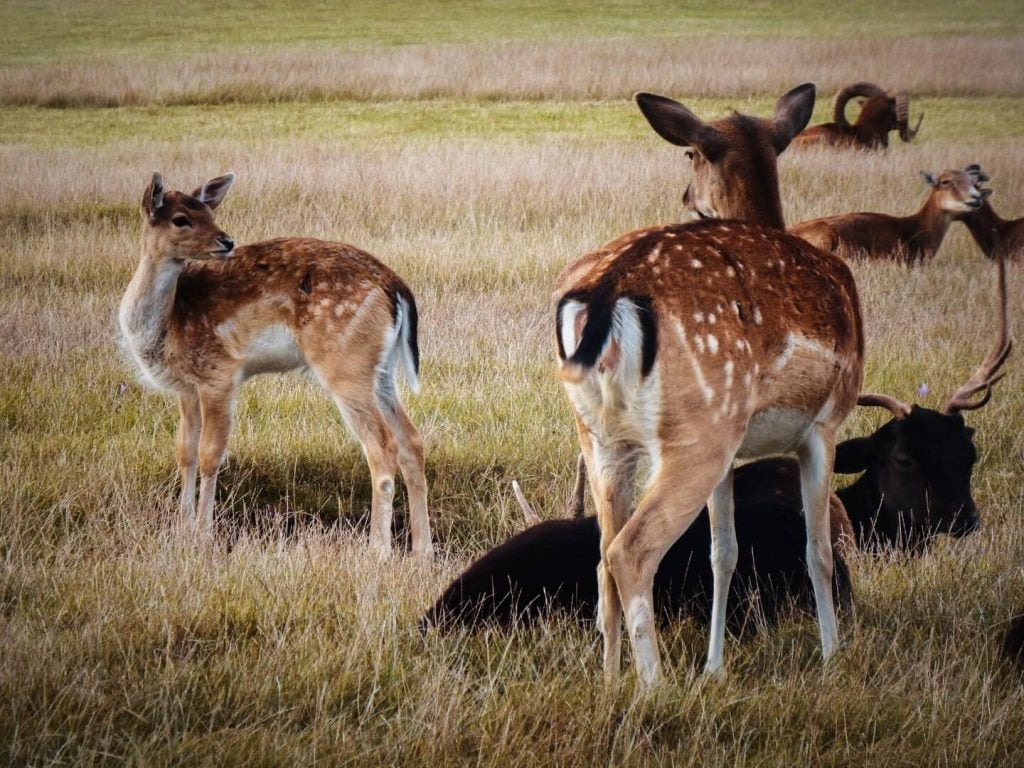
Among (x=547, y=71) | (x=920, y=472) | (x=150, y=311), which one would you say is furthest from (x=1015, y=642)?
(x=547, y=71)

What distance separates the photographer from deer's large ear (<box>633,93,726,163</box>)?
4.61 m

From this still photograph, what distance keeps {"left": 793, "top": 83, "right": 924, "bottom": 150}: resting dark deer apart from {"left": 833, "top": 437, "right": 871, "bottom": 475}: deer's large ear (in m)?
9.64

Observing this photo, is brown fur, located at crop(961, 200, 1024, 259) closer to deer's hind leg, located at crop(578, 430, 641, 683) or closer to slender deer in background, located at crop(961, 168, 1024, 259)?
slender deer in background, located at crop(961, 168, 1024, 259)

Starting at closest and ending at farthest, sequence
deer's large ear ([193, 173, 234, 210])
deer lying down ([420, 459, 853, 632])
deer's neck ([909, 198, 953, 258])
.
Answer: deer lying down ([420, 459, 853, 632]), deer's large ear ([193, 173, 234, 210]), deer's neck ([909, 198, 953, 258])

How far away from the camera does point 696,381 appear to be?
293 cm

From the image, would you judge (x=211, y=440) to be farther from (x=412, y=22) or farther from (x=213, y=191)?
(x=412, y=22)

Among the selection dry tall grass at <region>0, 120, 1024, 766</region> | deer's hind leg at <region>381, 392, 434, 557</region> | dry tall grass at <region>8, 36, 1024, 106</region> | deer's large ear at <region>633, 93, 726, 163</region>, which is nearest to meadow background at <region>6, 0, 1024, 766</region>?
dry tall grass at <region>0, 120, 1024, 766</region>

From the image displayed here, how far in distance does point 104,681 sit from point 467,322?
4693mm

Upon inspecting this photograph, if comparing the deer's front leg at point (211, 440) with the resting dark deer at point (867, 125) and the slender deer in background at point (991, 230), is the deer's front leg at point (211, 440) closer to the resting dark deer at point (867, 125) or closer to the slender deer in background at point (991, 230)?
the slender deer in background at point (991, 230)

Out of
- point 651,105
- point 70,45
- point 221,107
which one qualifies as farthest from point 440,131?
point 651,105

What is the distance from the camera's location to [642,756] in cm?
285

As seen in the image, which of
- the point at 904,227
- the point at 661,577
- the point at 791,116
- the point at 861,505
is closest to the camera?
the point at 661,577

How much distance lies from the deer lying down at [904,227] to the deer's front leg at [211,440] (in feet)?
15.8

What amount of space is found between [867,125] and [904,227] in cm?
574
